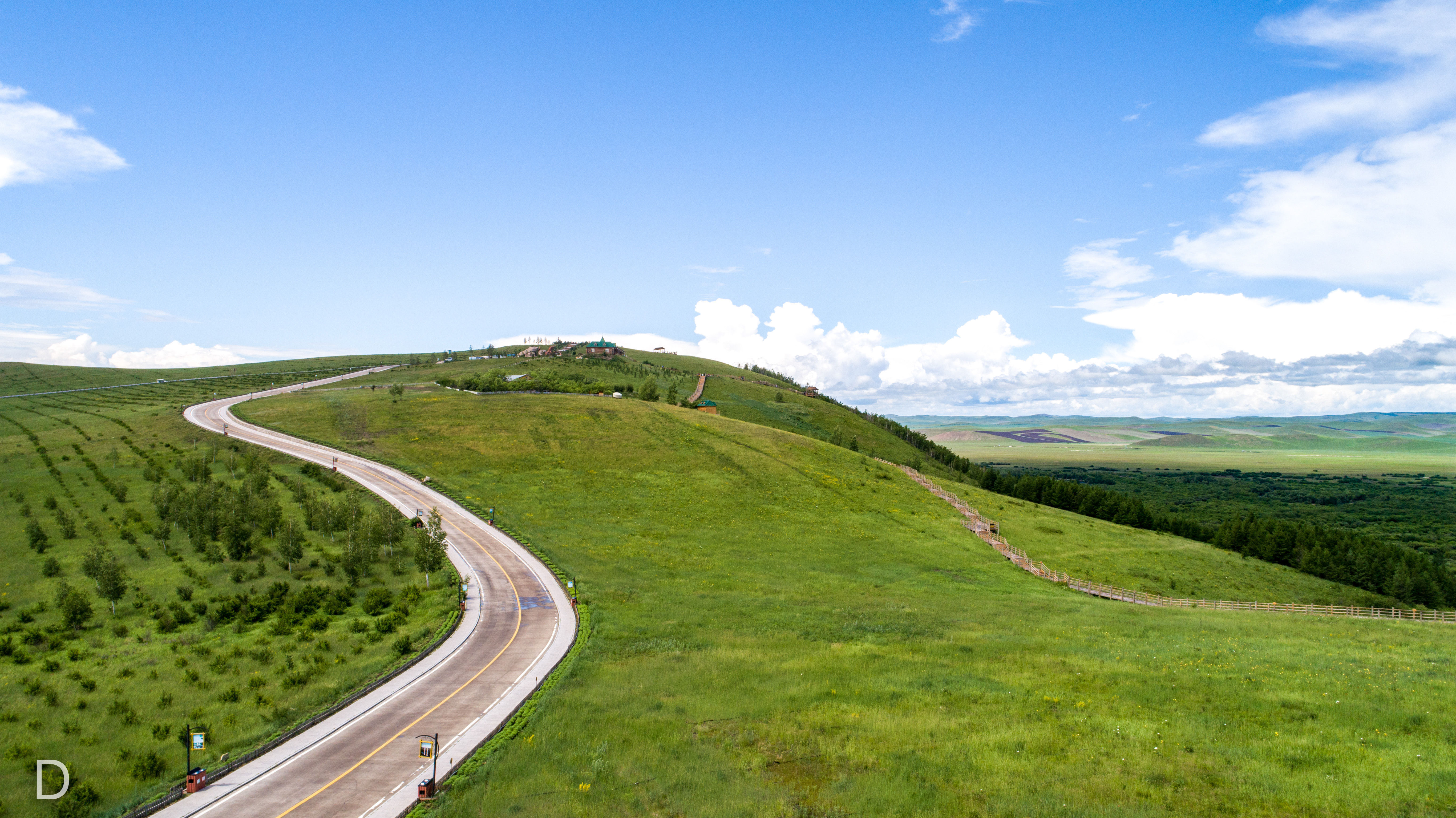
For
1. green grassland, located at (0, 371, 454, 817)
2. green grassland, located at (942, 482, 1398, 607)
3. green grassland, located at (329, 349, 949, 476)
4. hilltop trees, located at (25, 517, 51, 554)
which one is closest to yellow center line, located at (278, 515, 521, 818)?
green grassland, located at (0, 371, 454, 817)

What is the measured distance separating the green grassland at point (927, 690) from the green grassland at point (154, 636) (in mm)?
12551

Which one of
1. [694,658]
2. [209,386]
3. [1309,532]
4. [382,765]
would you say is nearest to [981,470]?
[1309,532]

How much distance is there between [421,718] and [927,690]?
23.8 meters

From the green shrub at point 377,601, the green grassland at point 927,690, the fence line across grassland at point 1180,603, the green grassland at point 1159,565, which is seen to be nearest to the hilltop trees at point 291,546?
the green shrub at point 377,601

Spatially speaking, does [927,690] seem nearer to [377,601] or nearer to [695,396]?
[377,601]

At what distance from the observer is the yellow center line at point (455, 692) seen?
23000 millimetres

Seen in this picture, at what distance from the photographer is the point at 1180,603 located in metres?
60.8

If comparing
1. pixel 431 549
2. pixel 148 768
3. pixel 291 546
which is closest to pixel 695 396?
pixel 431 549

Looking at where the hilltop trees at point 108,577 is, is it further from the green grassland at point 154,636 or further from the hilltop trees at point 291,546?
the hilltop trees at point 291,546

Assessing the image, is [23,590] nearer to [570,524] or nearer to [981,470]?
[570,524]

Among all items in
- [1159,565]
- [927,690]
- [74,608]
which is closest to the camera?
[927,690]

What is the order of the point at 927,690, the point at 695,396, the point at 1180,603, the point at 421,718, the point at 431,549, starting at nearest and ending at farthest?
1. the point at 421,718
2. the point at 927,690
3. the point at 431,549
4. the point at 1180,603
5. the point at 695,396

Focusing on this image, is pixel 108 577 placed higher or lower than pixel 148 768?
higher

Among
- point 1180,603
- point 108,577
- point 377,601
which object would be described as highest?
point 108,577
